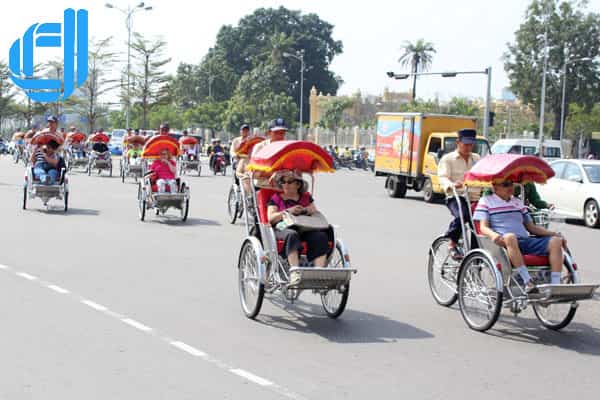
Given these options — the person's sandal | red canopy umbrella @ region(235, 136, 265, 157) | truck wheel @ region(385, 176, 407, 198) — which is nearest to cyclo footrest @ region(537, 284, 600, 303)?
the person's sandal

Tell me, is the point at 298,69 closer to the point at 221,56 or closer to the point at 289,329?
the point at 221,56

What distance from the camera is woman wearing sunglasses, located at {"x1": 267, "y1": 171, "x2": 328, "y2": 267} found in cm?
813

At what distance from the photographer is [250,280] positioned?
8.45m

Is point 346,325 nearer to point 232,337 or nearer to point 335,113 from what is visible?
point 232,337

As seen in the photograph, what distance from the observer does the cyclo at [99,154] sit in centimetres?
3441

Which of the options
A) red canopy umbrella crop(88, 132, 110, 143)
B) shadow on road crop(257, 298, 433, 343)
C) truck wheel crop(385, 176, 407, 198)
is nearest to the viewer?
shadow on road crop(257, 298, 433, 343)

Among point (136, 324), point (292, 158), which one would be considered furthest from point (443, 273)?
point (136, 324)

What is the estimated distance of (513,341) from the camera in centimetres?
761

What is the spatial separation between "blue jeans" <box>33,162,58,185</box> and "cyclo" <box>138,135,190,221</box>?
6.97 ft

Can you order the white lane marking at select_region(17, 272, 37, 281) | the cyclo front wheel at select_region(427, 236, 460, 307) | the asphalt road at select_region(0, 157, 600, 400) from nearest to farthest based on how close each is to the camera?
1. the asphalt road at select_region(0, 157, 600, 400)
2. the cyclo front wheel at select_region(427, 236, 460, 307)
3. the white lane marking at select_region(17, 272, 37, 281)

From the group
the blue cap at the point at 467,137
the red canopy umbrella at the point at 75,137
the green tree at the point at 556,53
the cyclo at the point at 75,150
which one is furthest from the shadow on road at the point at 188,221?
the green tree at the point at 556,53

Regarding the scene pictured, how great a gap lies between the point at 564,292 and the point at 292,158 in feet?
9.26

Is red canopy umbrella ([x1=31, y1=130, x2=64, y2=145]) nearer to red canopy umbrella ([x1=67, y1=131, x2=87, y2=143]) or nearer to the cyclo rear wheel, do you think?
the cyclo rear wheel

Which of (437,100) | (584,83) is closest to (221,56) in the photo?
(437,100)
